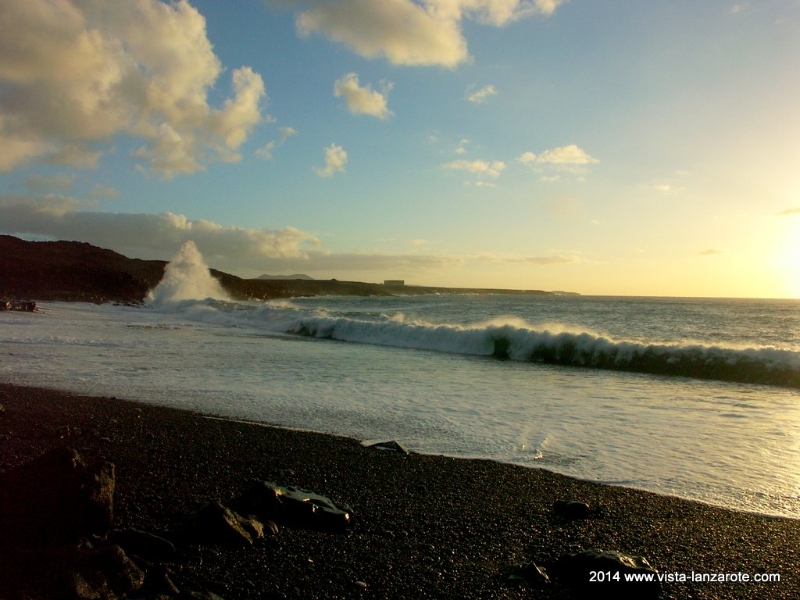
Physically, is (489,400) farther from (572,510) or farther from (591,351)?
(591,351)

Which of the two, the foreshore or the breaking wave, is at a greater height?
the breaking wave

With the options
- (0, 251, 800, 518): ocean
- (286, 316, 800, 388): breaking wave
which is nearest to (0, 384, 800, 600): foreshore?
(0, 251, 800, 518): ocean

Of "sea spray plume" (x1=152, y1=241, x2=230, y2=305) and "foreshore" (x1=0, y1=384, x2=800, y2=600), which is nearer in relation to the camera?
"foreshore" (x1=0, y1=384, x2=800, y2=600)

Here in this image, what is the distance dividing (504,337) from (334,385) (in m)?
9.43

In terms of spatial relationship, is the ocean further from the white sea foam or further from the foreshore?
the foreshore

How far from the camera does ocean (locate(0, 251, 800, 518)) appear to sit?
620 centimetres

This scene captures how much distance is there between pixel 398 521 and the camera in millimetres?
4277

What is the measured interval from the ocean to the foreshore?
0.64 m

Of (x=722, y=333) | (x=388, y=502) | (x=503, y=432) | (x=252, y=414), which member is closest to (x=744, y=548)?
(x=388, y=502)

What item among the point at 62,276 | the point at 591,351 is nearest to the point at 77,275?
the point at 62,276

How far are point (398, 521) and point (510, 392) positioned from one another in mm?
6493

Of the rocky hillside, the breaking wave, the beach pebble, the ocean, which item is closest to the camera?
the beach pebble

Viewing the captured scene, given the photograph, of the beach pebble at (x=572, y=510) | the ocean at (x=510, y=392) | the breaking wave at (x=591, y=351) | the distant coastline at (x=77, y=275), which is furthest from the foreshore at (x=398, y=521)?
the distant coastline at (x=77, y=275)

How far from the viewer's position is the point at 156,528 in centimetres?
392
